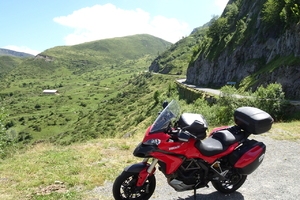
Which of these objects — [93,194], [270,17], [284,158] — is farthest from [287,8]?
[93,194]

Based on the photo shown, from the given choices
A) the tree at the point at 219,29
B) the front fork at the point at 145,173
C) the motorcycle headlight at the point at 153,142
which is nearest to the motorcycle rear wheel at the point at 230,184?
the front fork at the point at 145,173

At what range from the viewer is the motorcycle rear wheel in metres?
6.59

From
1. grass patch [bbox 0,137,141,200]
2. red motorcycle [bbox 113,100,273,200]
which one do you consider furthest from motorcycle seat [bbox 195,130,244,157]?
grass patch [bbox 0,137,141,200]

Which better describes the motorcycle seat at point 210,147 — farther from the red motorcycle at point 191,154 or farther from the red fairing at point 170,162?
the red fairing at point 170,162

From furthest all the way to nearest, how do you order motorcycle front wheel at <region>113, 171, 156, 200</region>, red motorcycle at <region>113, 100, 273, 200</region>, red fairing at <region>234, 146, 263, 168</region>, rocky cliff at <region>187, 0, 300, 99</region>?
rocky cliff at <region>187, 0, 300, 99</region> → red fairing at <region>234, 146, 263, 168</region> → motorcycle front wheel at <region>113, 171, 156, 200</region> → red motorcycle at <region>113, 100, 273, 200</region>

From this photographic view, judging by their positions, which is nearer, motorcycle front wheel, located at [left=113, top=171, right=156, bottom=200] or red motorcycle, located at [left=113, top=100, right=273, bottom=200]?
red motorcycle, located at [left=113, top=100, right=273, bottom=200]

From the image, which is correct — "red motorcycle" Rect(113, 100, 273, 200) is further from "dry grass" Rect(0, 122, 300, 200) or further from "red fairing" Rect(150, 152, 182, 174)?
"dry grass" Rect(0, 122, 300, 200)

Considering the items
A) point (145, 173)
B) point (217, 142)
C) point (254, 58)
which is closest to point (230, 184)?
point (217, 142)

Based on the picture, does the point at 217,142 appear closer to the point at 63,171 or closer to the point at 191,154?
the point at 191,154

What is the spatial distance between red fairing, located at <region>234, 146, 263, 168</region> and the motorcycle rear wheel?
593mm

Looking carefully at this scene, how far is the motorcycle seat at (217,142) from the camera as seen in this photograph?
19.2ft

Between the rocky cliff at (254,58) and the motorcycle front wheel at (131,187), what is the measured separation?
32.2m

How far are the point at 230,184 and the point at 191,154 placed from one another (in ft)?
6.73

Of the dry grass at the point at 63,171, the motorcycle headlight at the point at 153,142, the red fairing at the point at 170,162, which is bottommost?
the dry grass at the point at 63,171
